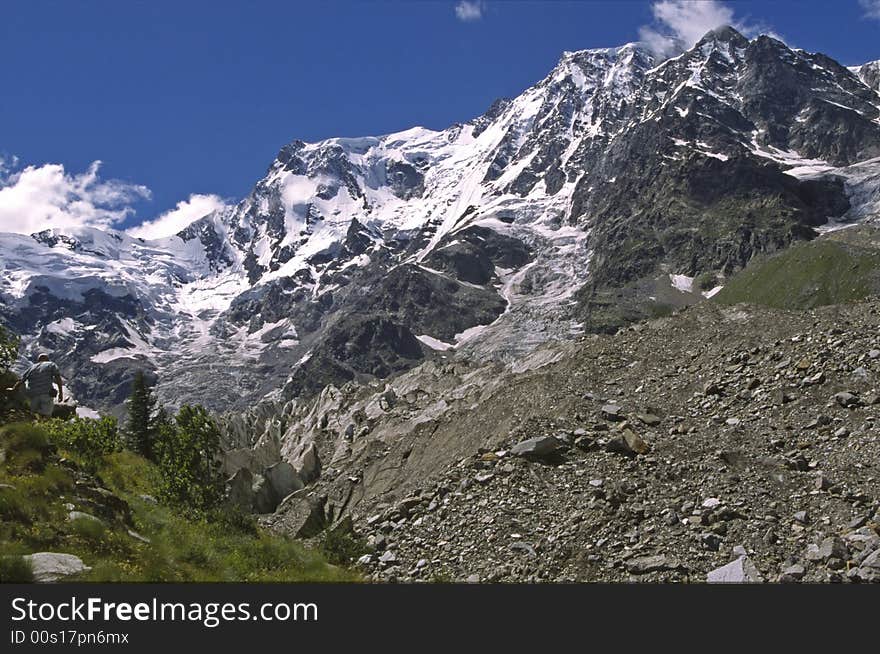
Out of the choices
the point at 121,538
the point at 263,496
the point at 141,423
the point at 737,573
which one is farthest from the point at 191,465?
the point at 141,423

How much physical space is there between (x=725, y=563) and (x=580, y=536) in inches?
158

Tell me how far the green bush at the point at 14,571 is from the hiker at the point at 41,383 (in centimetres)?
1348

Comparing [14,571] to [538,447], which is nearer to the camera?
[14,571]

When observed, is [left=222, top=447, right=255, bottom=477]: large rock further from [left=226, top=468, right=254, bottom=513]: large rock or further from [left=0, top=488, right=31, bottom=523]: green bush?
[left=0, top=488, right=31, bottom=523]: green bush

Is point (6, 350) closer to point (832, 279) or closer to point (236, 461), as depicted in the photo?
point (236, 461)

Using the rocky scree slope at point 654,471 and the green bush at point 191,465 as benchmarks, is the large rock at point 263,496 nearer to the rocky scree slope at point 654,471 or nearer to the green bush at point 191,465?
the rocky scree slope at point 654,471

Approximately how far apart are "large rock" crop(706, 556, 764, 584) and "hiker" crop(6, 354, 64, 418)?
22.1 meters

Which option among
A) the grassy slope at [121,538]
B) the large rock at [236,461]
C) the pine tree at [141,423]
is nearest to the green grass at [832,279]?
the large rock at [236,461]

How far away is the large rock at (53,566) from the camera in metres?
15.1

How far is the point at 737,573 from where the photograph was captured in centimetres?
1936

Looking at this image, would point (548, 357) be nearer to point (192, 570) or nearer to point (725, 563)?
point (725, 563)

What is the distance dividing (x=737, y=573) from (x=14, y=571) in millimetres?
16289

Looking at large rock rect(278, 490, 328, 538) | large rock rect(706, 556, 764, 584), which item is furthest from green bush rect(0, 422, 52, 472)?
large rock rect(706, 556, 764, 584)

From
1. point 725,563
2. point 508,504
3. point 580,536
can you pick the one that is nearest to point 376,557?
point 508,504
